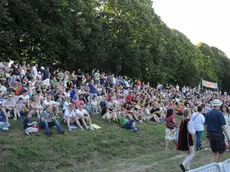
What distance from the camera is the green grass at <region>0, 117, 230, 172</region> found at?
10.0 m

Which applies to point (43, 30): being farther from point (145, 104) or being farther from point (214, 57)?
point (214, 57)

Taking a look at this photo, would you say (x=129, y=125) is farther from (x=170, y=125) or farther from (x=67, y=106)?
(x=170, y=125)

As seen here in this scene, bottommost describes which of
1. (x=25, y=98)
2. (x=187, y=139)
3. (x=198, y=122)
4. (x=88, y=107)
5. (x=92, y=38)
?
(x=198, y=122)

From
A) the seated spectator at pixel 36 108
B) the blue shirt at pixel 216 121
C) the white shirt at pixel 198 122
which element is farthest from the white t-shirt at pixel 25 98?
the blue shirt at pixel 216 121

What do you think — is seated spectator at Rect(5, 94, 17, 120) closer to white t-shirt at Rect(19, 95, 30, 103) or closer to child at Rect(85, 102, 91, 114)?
white t-shirt at Rect(19, 95, 30, 103)

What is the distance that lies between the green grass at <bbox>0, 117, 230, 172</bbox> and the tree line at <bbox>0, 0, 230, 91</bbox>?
12.3 metres

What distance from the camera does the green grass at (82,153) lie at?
32.9ft

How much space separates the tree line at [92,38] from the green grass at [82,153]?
483 inches

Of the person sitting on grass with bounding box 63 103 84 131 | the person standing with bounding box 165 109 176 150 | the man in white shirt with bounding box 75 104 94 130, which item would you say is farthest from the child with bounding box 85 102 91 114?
the person standing with bounding box 165 109 176 150

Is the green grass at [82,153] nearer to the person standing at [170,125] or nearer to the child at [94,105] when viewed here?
the person standing at [170,125]

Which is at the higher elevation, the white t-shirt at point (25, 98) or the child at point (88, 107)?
the white t-shirt at point (25, 98)

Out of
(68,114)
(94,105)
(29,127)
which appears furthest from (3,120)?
(94,105)

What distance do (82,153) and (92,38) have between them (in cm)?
2033

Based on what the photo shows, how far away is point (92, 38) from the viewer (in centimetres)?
3073
